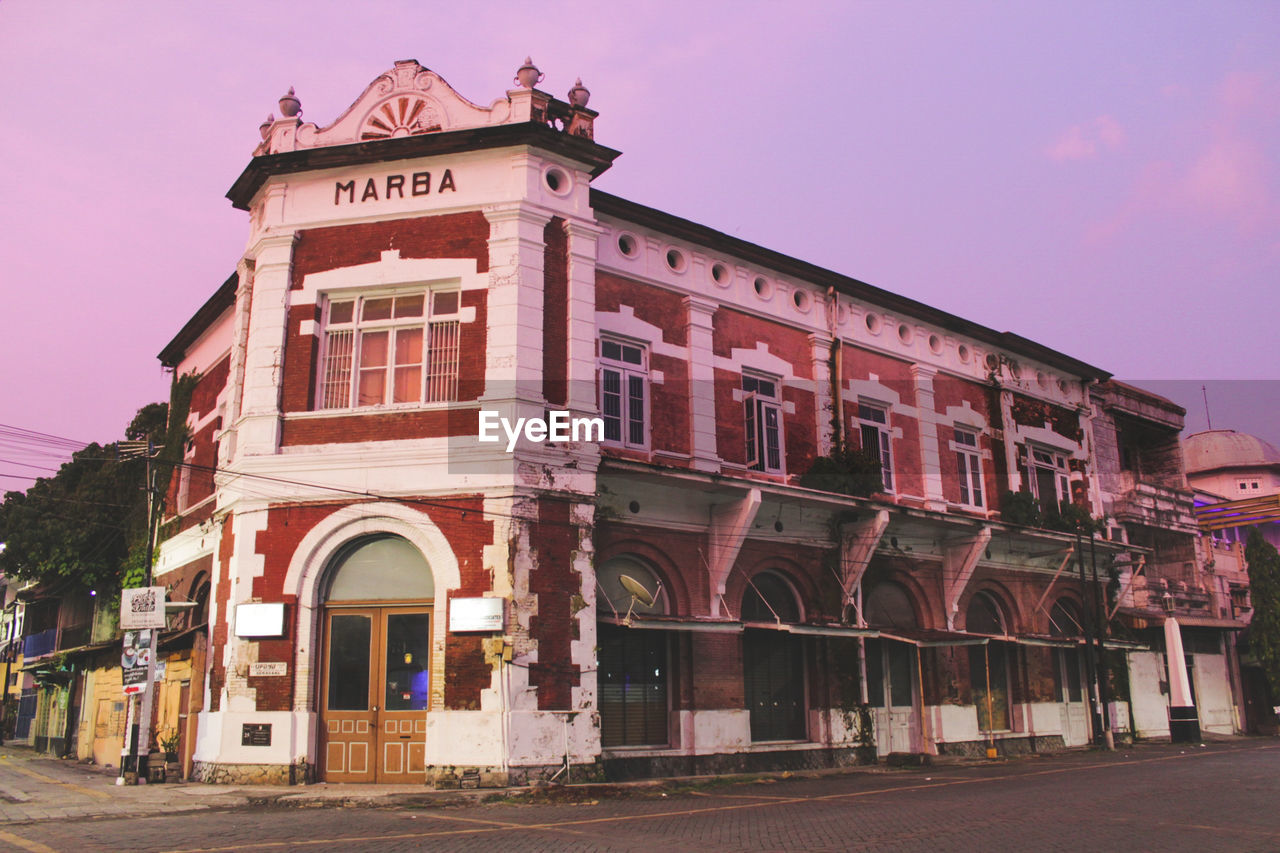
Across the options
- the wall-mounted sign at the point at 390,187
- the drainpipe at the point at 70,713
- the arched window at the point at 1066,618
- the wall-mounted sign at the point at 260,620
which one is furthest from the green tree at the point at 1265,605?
the drainpipe at the point at 70,713

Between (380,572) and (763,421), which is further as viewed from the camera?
(763,421)

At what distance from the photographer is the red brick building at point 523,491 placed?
16.7 m

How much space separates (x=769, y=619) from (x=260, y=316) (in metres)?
11.7

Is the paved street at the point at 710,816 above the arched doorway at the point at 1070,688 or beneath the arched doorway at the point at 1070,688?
beneath

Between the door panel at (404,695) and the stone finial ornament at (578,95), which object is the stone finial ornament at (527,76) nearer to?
the stone finial ornament at (578,95)

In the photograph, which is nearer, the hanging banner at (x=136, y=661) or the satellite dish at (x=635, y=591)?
the hanging banner at (x=136, y=661)

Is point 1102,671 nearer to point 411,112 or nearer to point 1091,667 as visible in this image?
point 1091,667

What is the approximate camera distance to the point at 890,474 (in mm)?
25031

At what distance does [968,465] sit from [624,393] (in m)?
11.7

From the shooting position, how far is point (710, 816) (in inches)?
519

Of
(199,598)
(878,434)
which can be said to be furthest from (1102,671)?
(199,598)

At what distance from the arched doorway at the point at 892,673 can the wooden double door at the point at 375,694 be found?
34.8 ft

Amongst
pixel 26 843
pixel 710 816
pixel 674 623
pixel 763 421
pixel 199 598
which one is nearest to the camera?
pixel 26 843

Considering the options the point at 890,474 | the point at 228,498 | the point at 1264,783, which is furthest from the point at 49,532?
the point at 1264,783
